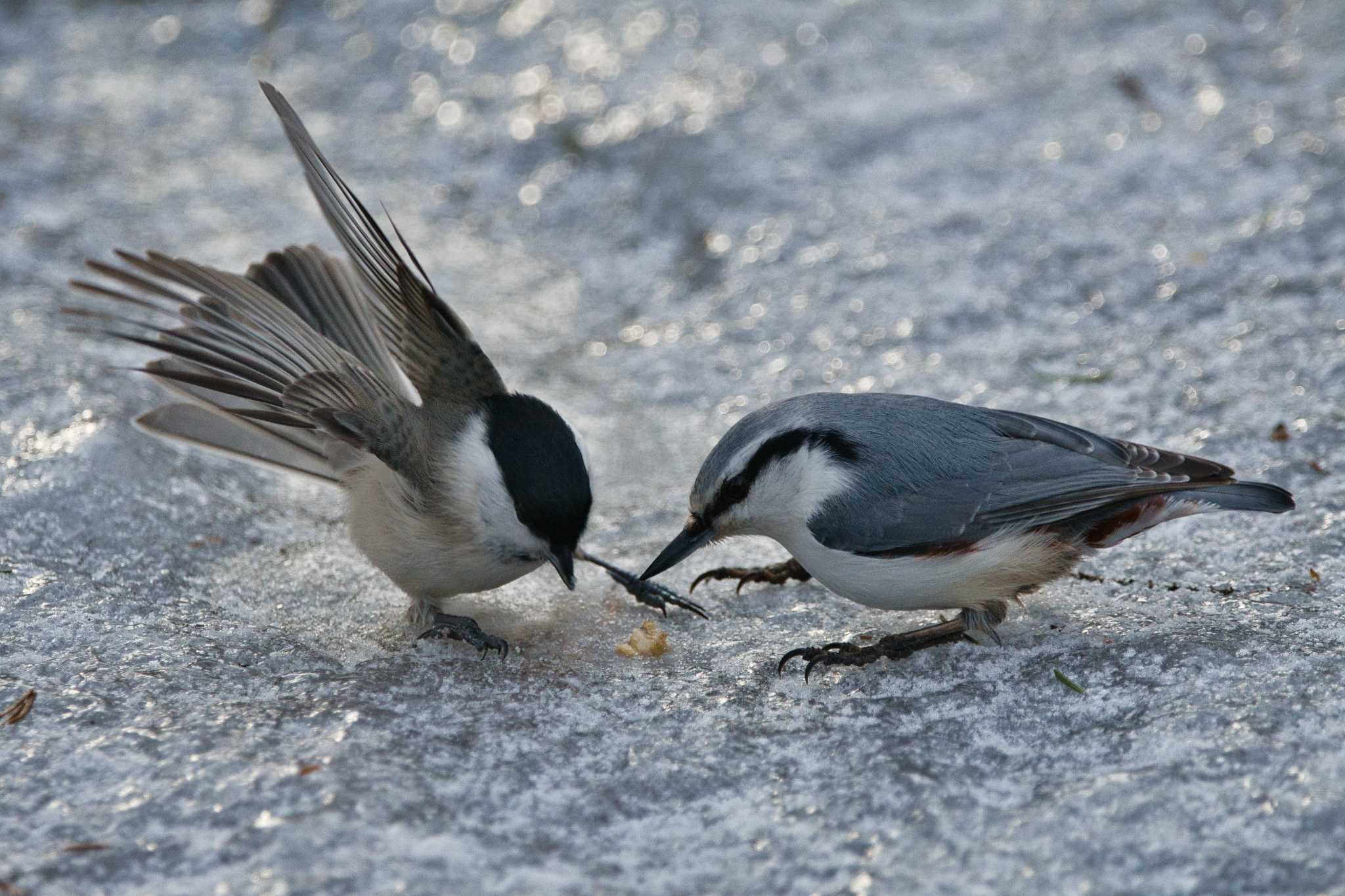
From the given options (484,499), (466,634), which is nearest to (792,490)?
(484,499)

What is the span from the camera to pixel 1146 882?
2.52m

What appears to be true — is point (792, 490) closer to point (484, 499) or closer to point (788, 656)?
point (788, 656)

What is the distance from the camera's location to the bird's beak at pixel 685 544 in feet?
11.6

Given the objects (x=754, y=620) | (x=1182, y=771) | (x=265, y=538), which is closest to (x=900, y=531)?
(x=754, y=620)

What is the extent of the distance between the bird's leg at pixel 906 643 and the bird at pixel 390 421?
540 mm

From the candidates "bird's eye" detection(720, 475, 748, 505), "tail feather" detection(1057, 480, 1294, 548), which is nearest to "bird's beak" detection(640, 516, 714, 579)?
"bird's eye" detection(720, 475, 748, 505)

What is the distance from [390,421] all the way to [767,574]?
1.24 metres

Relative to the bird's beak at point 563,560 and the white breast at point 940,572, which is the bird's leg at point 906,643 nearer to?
the white breast at point 940,572

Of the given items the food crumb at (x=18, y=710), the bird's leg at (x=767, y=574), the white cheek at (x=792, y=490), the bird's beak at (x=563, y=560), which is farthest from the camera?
the bird's leg at (x=767, y=574)

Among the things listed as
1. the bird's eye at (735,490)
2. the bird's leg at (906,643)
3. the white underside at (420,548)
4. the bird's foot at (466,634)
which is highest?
the white underside at (420,548)

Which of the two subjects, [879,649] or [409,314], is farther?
[409,314]

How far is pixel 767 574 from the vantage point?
4047mm

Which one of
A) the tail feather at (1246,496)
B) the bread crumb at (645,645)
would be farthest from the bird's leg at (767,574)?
the tail feather at (1246,496)

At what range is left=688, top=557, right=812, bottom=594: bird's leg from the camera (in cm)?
404
